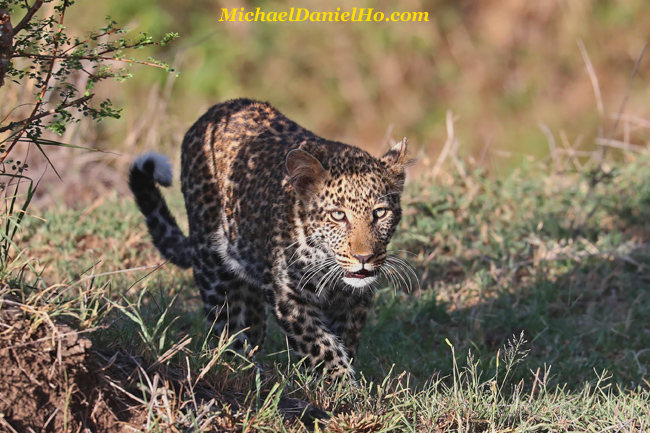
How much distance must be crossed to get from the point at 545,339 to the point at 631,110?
743 centimetres

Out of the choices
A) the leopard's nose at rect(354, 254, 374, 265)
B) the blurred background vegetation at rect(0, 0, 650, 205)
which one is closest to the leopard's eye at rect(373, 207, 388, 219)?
the leopard's nose at rect(354, 254, 374, 265)

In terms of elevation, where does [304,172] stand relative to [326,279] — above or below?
above

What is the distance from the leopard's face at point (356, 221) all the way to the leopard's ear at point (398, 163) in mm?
127

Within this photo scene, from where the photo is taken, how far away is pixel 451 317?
20.9 ft

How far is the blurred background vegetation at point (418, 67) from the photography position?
13469mm

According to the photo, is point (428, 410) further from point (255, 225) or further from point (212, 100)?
point (212, 100)

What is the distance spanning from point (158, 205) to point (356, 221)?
73.1 inches

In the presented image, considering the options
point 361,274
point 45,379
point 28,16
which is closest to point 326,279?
point 361,274

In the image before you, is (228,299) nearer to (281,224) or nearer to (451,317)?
(281,224)

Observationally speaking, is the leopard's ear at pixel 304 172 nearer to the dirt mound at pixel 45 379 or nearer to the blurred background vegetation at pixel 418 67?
the dirt mound at pixel 45 379

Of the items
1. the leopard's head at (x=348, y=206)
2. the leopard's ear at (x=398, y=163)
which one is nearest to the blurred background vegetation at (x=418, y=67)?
the leopard's ear at (x=398, y=163)

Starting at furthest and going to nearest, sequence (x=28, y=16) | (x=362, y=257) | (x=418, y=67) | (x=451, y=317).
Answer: (x=418, y=67), (x=451, y=317), (x=362, y=257), (x=28, y=16)

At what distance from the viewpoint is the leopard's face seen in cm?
459

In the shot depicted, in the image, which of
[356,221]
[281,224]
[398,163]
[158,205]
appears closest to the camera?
[356,221]
